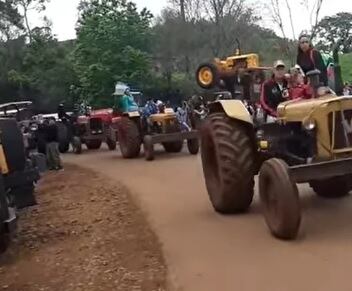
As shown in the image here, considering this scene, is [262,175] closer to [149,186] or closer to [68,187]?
[149,186]

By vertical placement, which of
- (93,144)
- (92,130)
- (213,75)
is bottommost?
(93,144)

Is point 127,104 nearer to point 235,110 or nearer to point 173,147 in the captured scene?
point 173,147

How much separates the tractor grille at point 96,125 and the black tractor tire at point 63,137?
0.82 m

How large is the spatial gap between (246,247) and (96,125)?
15793 millimetres

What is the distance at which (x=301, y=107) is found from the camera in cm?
736

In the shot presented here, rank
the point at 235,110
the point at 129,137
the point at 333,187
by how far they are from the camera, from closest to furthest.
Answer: the point at 235,110
the point at 333,187
the point at 129,137

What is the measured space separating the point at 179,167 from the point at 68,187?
2.59 metres

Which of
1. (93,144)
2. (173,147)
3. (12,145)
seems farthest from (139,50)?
(12,145)

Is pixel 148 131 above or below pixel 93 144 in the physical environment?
above

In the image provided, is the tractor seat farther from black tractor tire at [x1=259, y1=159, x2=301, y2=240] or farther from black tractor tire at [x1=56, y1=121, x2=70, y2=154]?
black tractor tire at [x1=259, y1=159, x2=301, y2=240]

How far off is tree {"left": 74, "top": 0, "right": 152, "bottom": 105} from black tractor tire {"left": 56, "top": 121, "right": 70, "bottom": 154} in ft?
26.7

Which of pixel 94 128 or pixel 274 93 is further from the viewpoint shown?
pixel 94 128

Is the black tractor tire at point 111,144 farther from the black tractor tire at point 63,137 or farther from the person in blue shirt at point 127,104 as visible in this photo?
the person in blue shirt at point 127,104

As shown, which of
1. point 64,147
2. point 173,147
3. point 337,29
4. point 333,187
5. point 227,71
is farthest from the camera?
point 337,29
